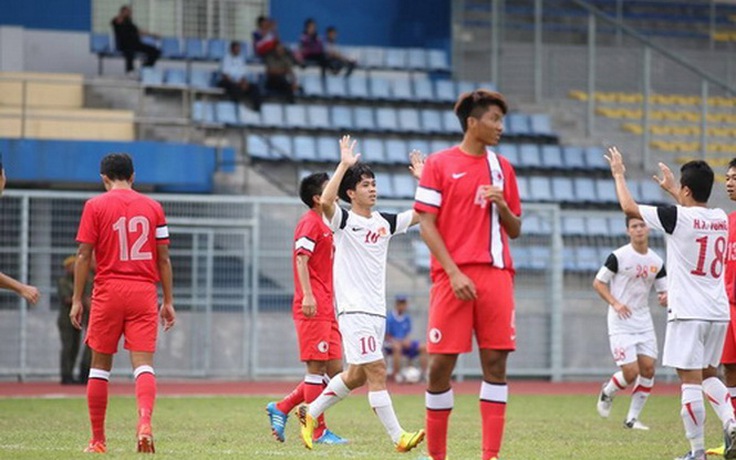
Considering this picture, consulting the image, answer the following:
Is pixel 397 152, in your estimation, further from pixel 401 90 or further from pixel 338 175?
pixel 338 175

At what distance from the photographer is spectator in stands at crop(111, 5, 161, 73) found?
94.2 feet

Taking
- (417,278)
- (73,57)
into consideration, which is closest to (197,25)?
(73,57)

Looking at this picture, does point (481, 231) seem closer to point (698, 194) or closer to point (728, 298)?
point (698, 194)

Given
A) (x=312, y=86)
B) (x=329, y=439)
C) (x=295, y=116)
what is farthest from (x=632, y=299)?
(x=312, y=86)

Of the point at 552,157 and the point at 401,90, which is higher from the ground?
the point at 401,90

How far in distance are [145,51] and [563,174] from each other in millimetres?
8659

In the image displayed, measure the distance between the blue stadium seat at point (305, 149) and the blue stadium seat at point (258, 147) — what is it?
1.74 feet

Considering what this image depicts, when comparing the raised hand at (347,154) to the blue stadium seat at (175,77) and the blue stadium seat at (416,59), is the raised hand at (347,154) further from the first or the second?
the blue stadium seat at (416,59)

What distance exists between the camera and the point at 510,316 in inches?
360

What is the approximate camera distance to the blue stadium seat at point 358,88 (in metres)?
30.7

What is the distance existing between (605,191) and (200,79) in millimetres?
8321

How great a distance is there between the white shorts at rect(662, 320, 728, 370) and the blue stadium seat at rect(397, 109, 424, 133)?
1946 cm

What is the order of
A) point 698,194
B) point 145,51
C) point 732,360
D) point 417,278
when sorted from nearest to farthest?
point 698,194, point 732,360, point 417,278, point 145,51

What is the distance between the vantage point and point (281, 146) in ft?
93.5
